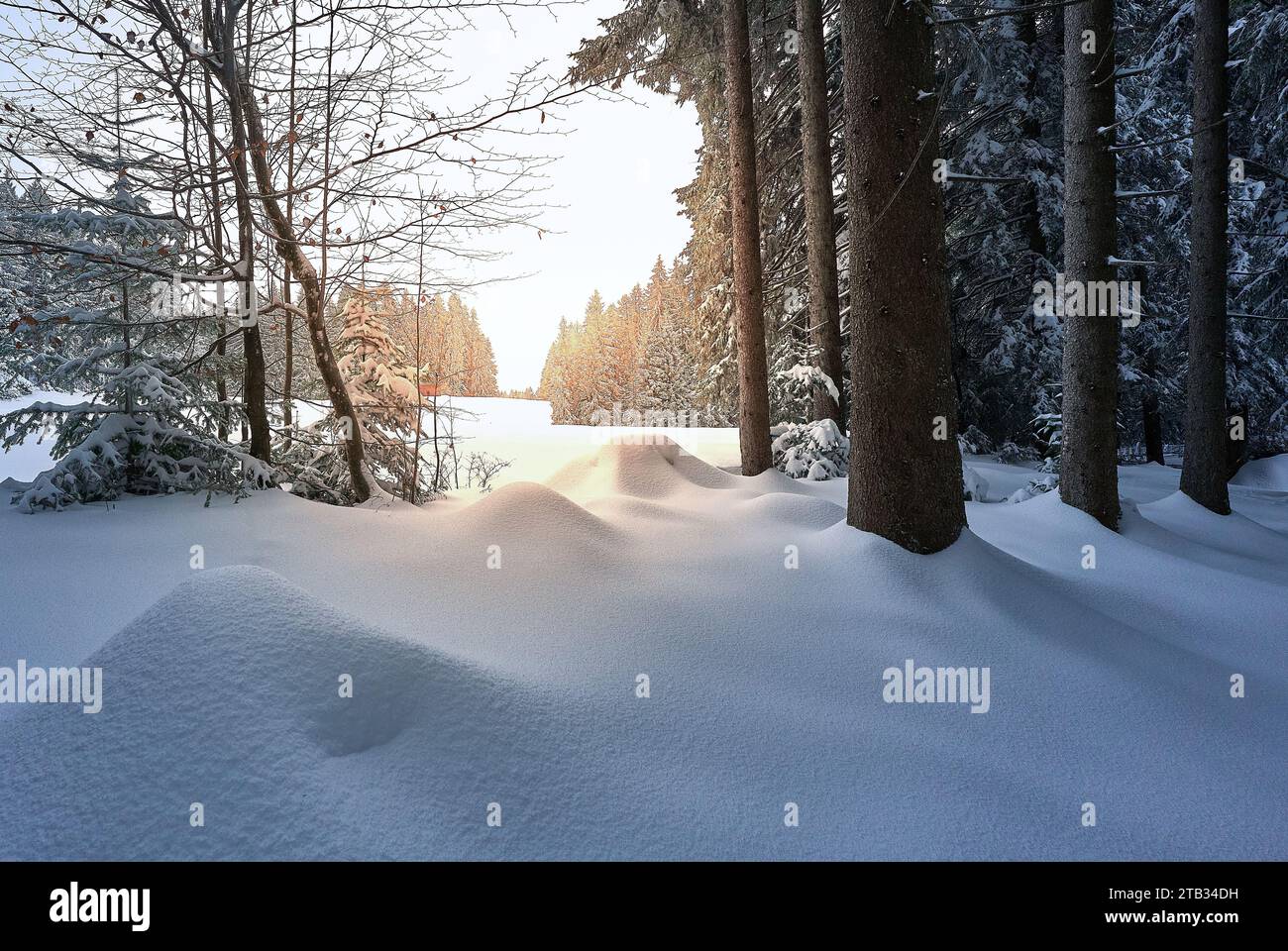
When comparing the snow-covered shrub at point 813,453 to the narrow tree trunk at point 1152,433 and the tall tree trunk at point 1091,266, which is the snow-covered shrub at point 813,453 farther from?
the narrow tree trunk at point 1152,433

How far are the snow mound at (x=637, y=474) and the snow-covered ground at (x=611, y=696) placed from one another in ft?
6.10

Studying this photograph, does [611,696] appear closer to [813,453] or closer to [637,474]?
[637,474]

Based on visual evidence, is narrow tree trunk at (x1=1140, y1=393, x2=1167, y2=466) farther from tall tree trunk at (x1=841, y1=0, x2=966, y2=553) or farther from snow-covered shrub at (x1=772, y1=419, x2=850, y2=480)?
tall tree trunk at (x1=841, y1=0, x2=966, y2=553)

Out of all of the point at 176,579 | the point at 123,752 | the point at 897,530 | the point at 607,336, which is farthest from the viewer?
the point at 607,336

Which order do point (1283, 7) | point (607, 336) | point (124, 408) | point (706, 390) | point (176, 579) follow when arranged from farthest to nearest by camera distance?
point (607, 336) < point (706, 390) < point (1283, 7) < point (124, 408) < point (176, 579)

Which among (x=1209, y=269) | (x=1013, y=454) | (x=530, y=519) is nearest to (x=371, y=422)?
(x=530, y=519)

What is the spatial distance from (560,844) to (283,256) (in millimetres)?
6474

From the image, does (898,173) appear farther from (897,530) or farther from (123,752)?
(123,752)

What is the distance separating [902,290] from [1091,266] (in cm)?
341

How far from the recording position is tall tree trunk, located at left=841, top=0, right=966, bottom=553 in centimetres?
424

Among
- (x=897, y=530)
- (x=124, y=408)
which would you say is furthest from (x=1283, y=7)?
(x=124, y=408)

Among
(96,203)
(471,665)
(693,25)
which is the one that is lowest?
(471,665)
